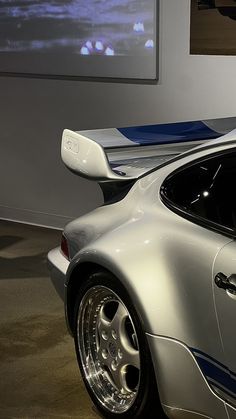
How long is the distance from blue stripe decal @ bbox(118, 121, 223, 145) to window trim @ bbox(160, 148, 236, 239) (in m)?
0.49

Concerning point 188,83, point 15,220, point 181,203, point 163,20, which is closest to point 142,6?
point 163,20

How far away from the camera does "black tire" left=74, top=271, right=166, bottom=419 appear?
2.66 meters

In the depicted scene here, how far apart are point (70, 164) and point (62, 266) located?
1.40 feet

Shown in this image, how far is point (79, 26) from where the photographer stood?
5570 mm

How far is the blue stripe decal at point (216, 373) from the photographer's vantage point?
90.4 inches

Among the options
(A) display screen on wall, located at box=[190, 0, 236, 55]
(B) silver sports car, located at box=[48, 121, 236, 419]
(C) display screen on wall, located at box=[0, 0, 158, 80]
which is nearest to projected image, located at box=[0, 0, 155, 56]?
(C) display screen on wall, located at box=[0, 0, 158, 80]

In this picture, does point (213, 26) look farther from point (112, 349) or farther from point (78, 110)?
point (112, 349)

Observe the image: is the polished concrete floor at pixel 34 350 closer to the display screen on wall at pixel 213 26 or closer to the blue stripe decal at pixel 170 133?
the blue stripe decal at pixel 170 133

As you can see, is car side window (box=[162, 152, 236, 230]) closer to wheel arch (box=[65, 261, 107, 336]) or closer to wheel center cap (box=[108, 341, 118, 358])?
wheel arch (box=[65, 261, 107, 336])

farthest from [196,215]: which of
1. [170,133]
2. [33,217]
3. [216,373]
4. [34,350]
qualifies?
[33,217]

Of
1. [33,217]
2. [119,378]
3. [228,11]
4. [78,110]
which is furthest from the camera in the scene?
[33,217]

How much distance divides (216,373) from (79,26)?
12.2ft

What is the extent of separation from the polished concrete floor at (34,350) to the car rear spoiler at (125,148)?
0.90 meters

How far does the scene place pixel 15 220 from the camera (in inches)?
251
